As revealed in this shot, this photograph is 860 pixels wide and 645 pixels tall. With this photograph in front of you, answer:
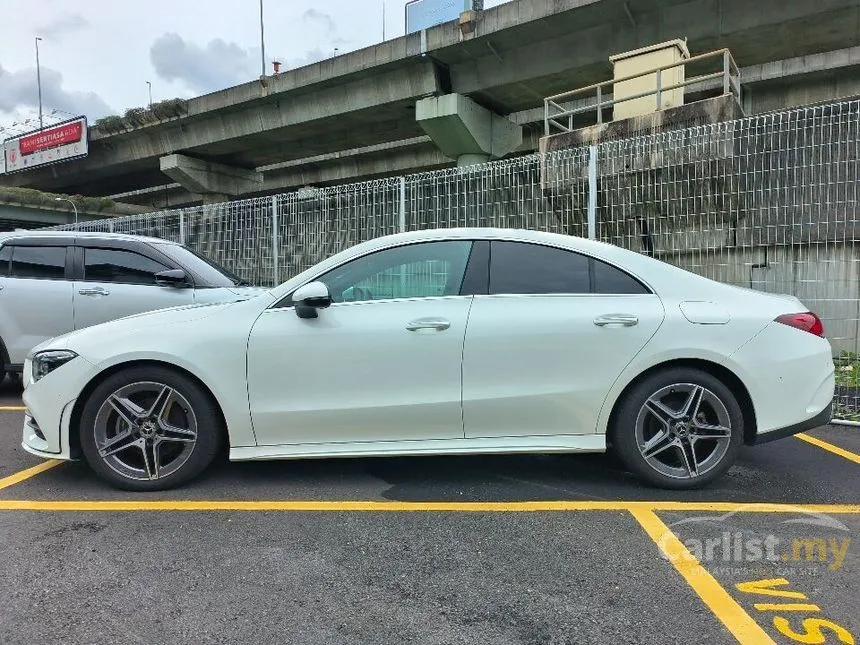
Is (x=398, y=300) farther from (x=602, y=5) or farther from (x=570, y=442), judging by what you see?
(x=602, y=5)

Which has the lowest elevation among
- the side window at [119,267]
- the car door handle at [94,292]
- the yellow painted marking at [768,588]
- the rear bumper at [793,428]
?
the yellow painted marking at [768,588]

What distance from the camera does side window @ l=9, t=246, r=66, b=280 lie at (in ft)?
20.9

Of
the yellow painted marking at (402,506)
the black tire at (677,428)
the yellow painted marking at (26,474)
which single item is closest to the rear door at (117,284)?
the yellow painted marking at (26,474)

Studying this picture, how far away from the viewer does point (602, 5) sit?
45.9 feet

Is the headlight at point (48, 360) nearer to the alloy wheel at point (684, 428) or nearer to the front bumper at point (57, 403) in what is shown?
the front bumper at point (57, 403)

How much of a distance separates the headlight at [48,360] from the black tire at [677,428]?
3265 mm

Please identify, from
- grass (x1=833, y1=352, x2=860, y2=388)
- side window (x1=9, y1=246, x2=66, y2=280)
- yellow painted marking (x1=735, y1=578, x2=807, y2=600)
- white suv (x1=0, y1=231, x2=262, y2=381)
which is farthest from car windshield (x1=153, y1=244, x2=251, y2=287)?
grass (x1=833, y1=352, x2=860, y2=388)

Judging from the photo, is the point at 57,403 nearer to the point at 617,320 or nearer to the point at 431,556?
→ the point at 431,556

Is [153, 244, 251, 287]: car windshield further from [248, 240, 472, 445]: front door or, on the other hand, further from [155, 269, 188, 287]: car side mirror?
[248, 240, 472, 445]: front door

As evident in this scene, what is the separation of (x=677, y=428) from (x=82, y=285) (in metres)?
5.86

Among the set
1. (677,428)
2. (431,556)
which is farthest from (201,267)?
(677,428)

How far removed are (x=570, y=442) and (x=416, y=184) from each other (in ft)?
19.8

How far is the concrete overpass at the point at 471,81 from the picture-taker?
13969mm

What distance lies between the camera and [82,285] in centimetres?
633
